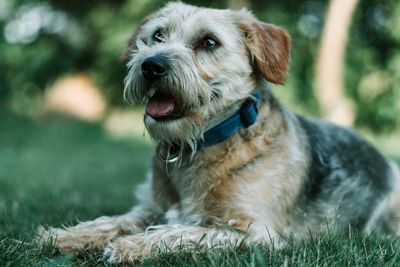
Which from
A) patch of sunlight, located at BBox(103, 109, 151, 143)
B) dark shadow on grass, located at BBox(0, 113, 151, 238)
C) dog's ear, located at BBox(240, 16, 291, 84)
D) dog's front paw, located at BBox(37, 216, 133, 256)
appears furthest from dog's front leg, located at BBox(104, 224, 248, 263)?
patch of sunlight, located at BBox(103, 109, 151, 143)

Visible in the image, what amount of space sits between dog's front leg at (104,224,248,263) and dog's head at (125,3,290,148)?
566 millimetres

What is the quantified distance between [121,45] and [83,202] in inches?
458

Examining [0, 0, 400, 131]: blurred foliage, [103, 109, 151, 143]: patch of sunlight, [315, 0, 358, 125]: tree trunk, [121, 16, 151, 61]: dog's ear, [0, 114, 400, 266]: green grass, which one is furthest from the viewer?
[0, 0, 400, 131]: blurred foliage

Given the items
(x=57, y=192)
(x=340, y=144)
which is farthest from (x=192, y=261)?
(x=57, y=192)

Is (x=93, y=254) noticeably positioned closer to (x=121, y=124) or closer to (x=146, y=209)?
(x=146, y=209)

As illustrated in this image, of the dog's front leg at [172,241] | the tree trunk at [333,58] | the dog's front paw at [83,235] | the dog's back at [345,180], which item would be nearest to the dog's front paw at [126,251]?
the dog's front leg at [172,241]

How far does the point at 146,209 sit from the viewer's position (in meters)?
4.07

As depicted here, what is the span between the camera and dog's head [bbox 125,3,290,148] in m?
3.50

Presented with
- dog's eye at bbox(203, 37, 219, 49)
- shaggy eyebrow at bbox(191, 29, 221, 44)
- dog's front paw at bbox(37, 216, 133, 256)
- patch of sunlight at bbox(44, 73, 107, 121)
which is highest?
patch of sunlight at bbox(44, 73, 107, 121)

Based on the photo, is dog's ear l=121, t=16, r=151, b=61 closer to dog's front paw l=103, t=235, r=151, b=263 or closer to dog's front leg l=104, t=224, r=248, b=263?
dog's front leg l=104, t=224, r=248, b=263

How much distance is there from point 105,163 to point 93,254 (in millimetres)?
6083

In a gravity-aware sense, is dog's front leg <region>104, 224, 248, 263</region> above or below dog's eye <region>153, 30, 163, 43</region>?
below

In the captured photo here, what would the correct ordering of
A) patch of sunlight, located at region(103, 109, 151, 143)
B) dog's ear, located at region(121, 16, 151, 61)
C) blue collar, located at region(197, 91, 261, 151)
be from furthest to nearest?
patch of sunlight, located at region(103, 109, 151, 143) < dog's ear, located at region(121, 16, 151, 61) < blue collar, located at region(197, 91, 261, 151)

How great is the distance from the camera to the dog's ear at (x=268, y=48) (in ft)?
12.6
